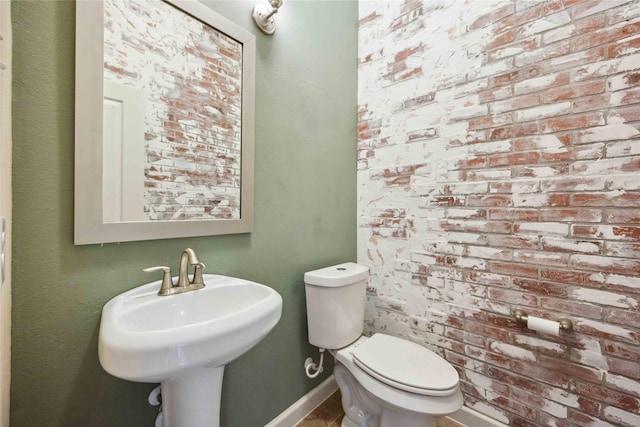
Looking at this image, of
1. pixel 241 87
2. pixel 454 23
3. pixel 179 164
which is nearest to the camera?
pixel 179 164

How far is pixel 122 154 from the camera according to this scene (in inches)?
33.4

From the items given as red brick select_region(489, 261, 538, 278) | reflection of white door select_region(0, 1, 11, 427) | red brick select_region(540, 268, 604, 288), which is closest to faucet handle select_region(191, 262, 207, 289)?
reflection of white door select_region(0, 1, 11, 427)

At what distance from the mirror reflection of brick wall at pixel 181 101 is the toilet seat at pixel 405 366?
0.86 metres

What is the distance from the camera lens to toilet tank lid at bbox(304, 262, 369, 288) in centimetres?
130

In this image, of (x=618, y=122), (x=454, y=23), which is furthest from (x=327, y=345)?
(x=454, y=23)

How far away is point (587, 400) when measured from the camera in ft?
3.47

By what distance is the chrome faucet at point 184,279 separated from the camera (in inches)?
33.8

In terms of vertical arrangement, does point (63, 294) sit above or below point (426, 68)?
below

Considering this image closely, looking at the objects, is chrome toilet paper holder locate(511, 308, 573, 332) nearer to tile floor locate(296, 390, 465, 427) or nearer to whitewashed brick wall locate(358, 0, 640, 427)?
whitewashed brick wall locate(358, 0, 640, 427)

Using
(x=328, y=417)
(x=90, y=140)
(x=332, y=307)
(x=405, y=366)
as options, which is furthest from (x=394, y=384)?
(x=90, y=140)

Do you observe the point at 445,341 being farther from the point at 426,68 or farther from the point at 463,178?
the point at 426,68

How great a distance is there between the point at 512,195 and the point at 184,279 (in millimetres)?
1407

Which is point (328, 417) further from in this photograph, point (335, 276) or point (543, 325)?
point (543, 325)

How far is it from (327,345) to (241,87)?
49.9 inches
